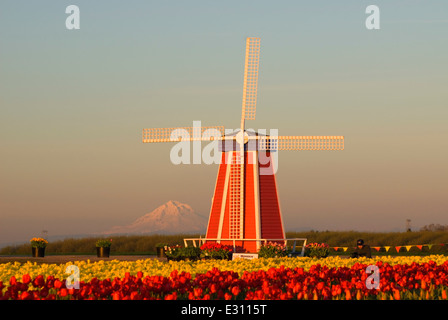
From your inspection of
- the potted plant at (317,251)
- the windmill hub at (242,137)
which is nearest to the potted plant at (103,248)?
the windmill hub at (242,137)

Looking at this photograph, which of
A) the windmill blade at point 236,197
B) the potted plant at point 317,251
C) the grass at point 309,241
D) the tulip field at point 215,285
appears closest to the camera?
the tulip field at point 215,285

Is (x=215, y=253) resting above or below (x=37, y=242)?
above

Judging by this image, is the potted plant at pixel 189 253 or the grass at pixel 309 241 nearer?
the potted plant at pixel 189 253

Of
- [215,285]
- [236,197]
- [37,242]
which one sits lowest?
[37,242]

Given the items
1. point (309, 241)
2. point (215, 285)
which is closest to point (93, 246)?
point (309, 241)

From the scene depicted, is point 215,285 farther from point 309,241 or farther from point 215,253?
point 309,241

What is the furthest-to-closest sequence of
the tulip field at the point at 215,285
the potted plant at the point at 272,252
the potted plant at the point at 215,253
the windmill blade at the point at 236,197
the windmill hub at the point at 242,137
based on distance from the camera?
the windmill hub at the point at 242,137 < the windmill blade at the point at 236,197 < the potted plant at the point at 215,253 < the potted plant at the point at 272,252 < the tulip field at the point at 215,285

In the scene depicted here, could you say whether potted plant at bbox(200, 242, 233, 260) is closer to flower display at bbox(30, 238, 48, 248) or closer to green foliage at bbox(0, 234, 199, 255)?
flower display at bbox(30, 238, 48, 248)

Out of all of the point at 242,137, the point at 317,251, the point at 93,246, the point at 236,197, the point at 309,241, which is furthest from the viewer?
the point at 309,241

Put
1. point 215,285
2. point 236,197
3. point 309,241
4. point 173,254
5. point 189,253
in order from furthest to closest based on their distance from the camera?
point 309,241 → point 236,197 → point 189,253 → point 173,254 → point 215,285

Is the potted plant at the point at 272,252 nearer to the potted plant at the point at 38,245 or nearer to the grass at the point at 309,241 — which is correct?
the potted plant at the point at 38,245

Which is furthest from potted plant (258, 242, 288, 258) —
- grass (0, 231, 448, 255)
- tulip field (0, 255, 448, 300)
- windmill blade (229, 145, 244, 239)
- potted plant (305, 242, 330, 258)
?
grass (0, 231, 448, 255)
